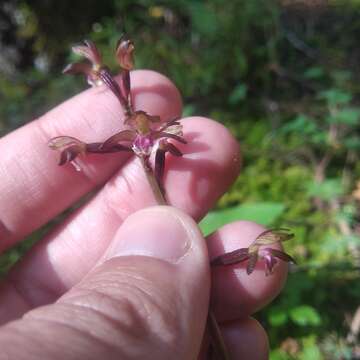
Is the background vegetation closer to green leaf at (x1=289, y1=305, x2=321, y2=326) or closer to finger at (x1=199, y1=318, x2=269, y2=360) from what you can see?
green leaf at (x1=289, y1=305, x2=321, y2=326)

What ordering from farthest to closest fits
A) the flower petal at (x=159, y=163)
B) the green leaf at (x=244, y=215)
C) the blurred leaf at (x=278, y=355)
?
1. the green leaf at (x=244, y=215)
2. the blurred leaf at (x=278, y=355)
3. the flower petal at (x=159, y=163)

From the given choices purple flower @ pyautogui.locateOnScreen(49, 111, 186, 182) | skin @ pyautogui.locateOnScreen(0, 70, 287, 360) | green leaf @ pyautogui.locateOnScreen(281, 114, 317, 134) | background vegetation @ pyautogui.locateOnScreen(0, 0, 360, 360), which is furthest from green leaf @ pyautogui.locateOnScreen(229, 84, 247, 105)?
purple flower @ pyautogui.locateOnScreen(49, 111, 186, 182)

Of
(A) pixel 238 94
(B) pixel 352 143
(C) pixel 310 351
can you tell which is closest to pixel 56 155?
(C) pixel 310 351

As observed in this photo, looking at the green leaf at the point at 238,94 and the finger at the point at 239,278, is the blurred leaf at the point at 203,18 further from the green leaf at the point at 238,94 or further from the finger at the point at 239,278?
the finger at the point at 239,278

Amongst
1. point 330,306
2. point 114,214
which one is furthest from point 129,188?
point 330,306

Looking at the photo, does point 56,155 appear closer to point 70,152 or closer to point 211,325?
point 70,152

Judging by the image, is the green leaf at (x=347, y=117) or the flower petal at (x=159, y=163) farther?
the green leaf at (x=347, y=117)

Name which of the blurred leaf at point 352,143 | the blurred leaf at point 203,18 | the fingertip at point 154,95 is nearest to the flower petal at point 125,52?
the fingertip at point 154,95
